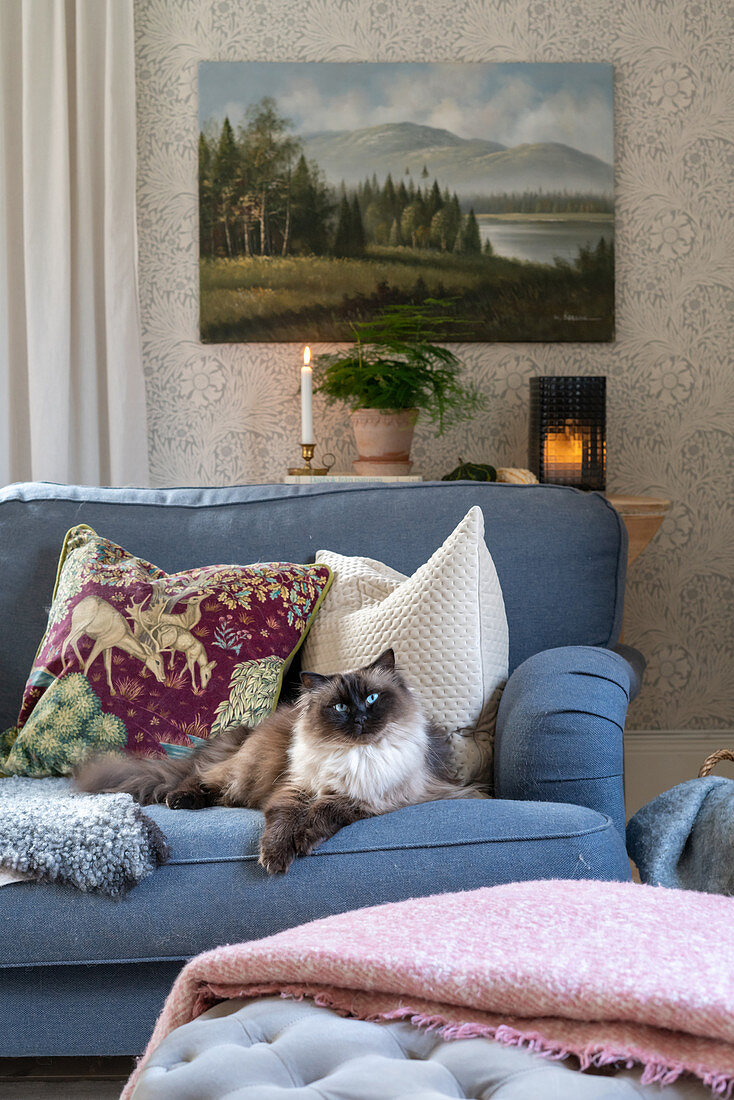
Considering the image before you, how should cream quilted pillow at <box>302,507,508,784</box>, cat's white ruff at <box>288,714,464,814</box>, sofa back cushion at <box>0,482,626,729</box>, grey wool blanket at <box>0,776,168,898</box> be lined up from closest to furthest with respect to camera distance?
grey wool blanket at <box>0,776,168,898</box>
cat's white ruff at <box>288,714,464,814</box>
cream quilted pillow at <box>302,507,508,784</box>
sofa back cushion at <box>0,482,626,729</box>

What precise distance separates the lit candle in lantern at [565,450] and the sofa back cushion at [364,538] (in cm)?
62

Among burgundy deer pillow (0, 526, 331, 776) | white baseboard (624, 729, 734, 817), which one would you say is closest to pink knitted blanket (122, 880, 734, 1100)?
burgundy deer pillow (0, 526, 331, 776)

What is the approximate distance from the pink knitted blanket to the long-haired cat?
273mm

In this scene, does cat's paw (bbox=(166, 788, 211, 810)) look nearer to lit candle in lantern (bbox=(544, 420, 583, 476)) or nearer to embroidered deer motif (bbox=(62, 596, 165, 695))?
embroidered deer motif (bbox=(62, 596, 165, 695))

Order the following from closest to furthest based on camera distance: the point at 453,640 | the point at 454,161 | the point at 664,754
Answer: the point at 453,640, the point at 454,161, the point at 664,754

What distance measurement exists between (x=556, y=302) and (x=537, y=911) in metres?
2.18

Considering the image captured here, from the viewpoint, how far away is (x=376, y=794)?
132cm

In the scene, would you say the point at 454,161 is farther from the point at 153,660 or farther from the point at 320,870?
the point at 320,870

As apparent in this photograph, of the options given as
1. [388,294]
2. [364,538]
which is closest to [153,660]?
[364,538]

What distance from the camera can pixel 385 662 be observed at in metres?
1.40

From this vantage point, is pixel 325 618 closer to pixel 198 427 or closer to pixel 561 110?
pixel 198 427

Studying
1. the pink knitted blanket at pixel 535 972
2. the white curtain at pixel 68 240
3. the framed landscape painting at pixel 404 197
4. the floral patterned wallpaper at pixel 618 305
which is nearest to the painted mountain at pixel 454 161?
the framed landscape painting at pixel 404 197

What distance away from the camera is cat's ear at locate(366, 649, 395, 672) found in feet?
4.57

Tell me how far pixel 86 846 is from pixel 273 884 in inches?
9.8
